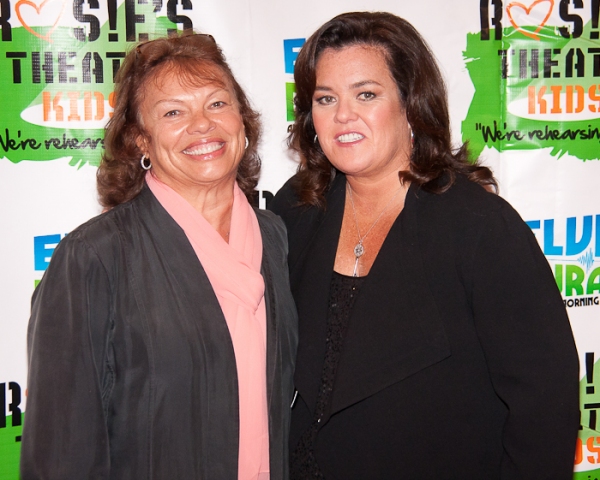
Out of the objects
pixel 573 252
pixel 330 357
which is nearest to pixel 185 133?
pixel 330 357

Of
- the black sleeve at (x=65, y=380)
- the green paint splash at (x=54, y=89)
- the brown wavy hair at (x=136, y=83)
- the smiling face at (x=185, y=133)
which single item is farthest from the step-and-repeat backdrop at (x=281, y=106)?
the black sleeve at (x=65, y=380)

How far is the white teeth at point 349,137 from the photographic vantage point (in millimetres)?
1729

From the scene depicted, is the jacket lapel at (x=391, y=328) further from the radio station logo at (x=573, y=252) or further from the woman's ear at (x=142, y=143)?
the radio station logo at (x=573, y=252)

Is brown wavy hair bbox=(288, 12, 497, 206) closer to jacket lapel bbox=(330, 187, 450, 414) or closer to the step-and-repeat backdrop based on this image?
jacket lapel bbox=(330, 187, 450, 414)

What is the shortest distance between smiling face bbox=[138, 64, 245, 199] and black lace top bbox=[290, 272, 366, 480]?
18.4 inches

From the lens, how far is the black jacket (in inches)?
56.1

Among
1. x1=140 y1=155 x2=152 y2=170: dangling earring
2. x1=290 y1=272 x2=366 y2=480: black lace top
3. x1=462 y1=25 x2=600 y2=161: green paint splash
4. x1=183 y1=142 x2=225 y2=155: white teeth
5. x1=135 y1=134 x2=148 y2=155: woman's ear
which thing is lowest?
x1=290 y1=272 x2=366 y2=480: black lace top

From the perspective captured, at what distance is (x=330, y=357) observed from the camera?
1663 mm

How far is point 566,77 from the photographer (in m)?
2.59

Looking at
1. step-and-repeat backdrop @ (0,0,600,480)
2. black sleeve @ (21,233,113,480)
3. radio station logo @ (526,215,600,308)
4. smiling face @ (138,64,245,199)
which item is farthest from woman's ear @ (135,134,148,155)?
radio station logo @ (526,215,600,308)

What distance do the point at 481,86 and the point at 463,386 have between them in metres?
1.49

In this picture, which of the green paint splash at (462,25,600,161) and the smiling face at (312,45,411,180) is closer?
the smiling face at (312,45,411,180)

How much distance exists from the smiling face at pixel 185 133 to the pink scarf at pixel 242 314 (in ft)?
0.21

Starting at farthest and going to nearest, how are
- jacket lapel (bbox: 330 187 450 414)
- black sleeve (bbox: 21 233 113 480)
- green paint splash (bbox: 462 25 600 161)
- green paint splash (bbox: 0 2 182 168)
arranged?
1. green paint splash (bbox: 462 25 600 161)
2. green paint splash (bbox: 0 2 182 168)
3. jacket lapel (bbox: 330 187 450 414)
4. black sleeve (bbox: 21 233 113 480)
